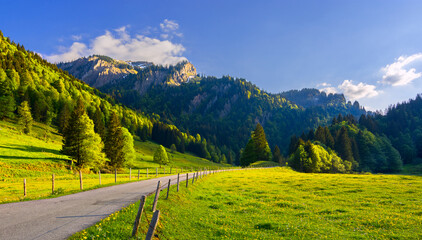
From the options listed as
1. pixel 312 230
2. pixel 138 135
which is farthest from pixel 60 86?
pixel 312 230

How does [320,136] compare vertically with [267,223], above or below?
above

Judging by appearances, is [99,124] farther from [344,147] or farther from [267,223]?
[344,147]

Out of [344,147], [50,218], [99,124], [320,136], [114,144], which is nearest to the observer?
[50,218]

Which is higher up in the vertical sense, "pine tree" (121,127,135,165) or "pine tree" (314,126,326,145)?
"pine tree" (314,126,326,145)

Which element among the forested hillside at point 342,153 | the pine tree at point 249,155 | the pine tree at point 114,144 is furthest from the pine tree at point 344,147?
the pine tree at point 114,144

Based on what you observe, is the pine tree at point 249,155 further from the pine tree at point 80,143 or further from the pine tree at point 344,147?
the pine tree at point 80,143

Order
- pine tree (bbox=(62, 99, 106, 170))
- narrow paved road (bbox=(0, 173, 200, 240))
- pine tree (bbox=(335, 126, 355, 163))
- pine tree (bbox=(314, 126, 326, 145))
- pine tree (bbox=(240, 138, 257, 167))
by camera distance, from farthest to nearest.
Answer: pine tree (bbox=(314, 126, 326, 145))
pine tree (bbox=(335, 126, 355, 163))
pine tree (bbox=(240, 138, 257, 167))
pine tree (bbox=(62, 99, 106, 170))
narrow paved road (bbox=(0, 173, 200, 240))

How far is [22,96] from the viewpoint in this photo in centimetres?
11712

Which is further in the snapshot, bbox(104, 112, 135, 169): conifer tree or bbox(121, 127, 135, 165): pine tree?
bbox(121, 127, 135, 165): pine tree

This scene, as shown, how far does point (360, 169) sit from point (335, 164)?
4191cm

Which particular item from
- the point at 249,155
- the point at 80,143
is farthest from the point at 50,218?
the point at 249,155

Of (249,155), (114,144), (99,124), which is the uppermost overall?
(99,124)

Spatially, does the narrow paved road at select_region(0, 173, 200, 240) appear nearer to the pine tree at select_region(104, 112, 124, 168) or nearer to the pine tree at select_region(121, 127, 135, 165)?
the pine tree at select_region(104, 112, 124, 168)

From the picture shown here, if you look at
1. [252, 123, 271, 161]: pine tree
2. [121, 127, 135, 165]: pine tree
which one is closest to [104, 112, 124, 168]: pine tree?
[121, 127, 135, 165]: pine tree
